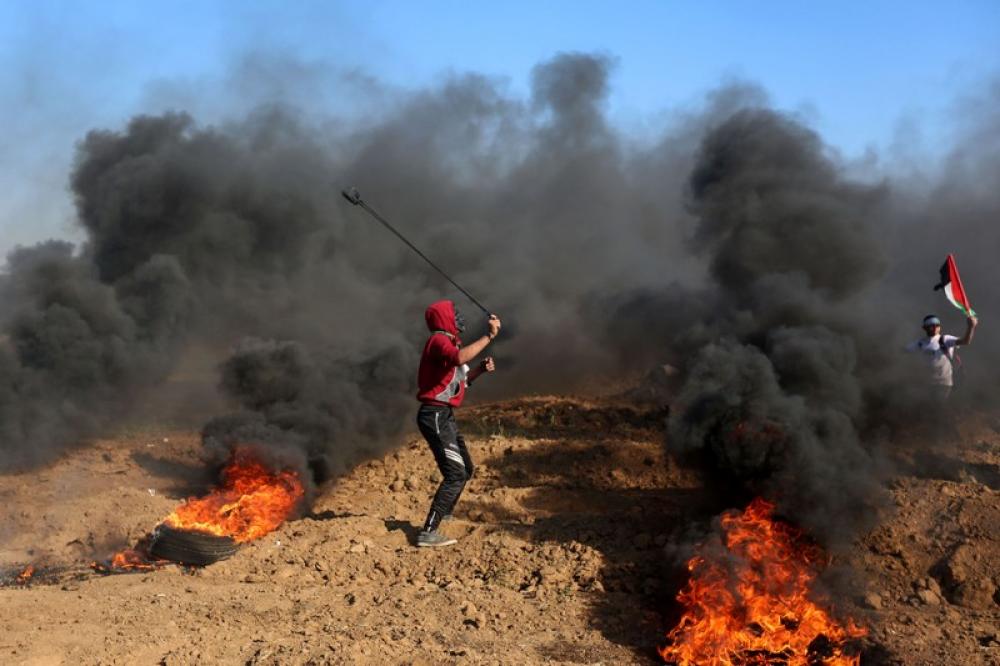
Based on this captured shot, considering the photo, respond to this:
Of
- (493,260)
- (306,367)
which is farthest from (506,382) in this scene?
(306,367)

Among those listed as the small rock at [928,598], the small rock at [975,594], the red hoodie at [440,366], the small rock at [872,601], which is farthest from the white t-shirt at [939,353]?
the red hoodie at [440,366]

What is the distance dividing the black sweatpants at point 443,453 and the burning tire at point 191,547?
1.95 m

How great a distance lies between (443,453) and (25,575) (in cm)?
418

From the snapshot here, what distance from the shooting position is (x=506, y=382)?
18.8 m

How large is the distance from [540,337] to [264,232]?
6.89 m

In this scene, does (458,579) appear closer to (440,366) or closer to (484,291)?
(440,366)

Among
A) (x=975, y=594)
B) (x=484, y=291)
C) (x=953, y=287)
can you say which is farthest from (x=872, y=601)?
(x=484, y=291)

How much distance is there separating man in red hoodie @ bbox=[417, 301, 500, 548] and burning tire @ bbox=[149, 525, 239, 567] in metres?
1.87

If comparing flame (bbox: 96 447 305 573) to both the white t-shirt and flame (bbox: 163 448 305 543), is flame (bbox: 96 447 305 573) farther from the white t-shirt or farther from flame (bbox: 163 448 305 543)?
the white t-shirt

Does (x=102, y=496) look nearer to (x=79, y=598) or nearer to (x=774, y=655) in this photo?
(x=79, y=598)

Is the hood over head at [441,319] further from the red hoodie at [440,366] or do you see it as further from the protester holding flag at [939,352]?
the protester holding flag at [939,352]

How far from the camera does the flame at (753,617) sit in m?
5.88

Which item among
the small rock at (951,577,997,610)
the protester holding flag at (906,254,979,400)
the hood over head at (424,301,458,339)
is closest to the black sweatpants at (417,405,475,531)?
the hood over head at (424,301,458,339)

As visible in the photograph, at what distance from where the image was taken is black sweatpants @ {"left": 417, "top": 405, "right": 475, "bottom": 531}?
786 centimetres
